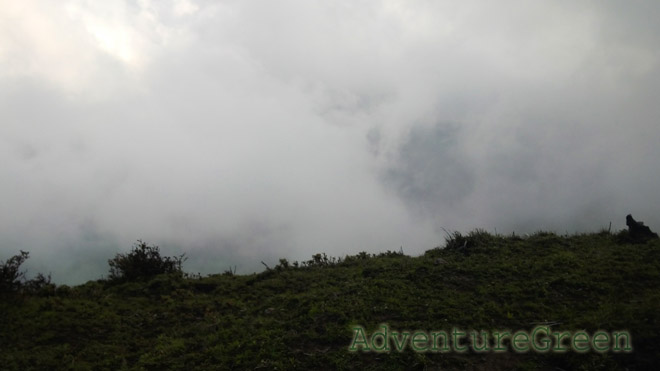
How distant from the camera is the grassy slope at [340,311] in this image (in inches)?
395

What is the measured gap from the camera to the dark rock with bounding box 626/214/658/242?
60.2ft

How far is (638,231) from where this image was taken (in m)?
18.6

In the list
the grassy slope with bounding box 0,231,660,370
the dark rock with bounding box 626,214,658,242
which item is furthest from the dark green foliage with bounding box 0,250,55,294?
the dark rock with bounding box 626,214,658,242

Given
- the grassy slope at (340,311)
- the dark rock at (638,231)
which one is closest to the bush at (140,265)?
the grassy slope at (340,311)

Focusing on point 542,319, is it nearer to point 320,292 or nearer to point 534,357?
point 534,357

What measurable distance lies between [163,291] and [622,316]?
A: 15358mm

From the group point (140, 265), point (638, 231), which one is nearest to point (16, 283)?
point (140, 265)

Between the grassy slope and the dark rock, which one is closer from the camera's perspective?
the grassy slope

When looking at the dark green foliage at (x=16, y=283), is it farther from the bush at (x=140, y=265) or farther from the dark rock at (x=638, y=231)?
the dark rock at (x=638, y=231)

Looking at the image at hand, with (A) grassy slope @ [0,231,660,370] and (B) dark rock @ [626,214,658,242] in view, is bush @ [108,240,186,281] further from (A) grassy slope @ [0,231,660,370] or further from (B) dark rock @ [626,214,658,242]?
(B) dark rock @ [626,214,658,242]

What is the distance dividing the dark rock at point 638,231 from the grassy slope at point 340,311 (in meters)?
1.26

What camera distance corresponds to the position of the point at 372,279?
623 inches

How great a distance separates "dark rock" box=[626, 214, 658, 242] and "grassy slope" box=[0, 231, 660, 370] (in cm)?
126

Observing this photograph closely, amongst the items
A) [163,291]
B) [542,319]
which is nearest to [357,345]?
[542,319]
